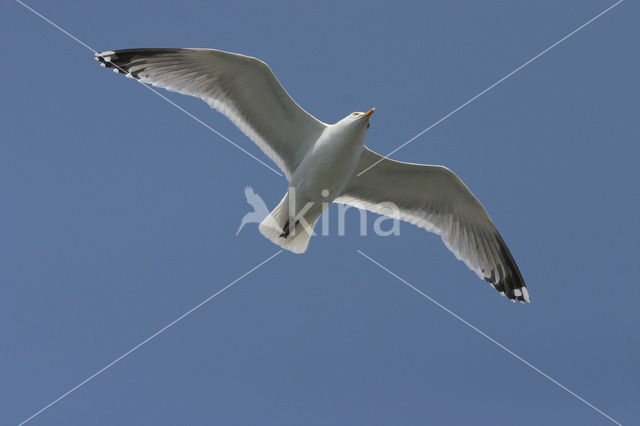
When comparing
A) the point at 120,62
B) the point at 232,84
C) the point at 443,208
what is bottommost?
the point at 120,62

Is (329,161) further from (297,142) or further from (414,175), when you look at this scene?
(414,175)

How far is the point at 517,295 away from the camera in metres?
7.41

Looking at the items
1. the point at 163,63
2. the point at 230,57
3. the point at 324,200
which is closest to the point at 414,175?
the point at 324,200

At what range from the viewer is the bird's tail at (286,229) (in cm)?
642

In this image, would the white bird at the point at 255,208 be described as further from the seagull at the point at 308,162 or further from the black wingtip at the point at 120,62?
the black wingtip at the point at 120,62

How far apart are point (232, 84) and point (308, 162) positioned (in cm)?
96

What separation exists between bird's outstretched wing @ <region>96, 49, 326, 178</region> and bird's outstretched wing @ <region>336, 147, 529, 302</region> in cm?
71

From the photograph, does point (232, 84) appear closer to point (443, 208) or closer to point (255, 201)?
point (255, 201)

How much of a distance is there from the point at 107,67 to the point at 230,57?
110cm

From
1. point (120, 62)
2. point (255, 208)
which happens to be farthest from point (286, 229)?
point (120, 62)

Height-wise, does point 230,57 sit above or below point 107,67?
above

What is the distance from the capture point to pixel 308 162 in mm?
6230

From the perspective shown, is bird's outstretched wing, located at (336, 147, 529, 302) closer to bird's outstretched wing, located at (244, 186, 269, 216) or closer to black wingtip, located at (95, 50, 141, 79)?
bird's outstretched wing, located at (244, 186, 269, 216)

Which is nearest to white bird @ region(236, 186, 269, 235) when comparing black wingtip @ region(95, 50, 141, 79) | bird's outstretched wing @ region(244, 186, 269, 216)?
bird's outstretched wing @ region(244, 186, 269, 216)
